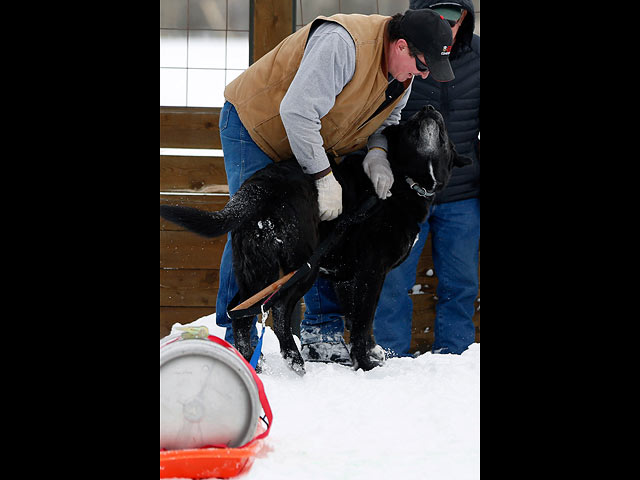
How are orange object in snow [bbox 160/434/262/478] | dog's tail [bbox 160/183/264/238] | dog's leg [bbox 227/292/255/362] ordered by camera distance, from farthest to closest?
dog's leg [bbox 227/292/255/362], dog's tail [bbox 160/183/264/238], orange object in snow [bbox 160/434/262/478]

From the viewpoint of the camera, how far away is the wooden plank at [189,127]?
9.93ft

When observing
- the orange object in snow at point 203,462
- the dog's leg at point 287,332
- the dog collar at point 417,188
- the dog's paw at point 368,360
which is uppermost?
the dog collar at point 417,188

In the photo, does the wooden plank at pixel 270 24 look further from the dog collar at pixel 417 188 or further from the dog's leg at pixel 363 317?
the dog's leg at pixel 363 317

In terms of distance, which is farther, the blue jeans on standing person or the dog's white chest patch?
the blue jeans on standing person

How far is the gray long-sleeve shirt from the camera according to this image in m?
1.50

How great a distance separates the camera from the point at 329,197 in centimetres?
165

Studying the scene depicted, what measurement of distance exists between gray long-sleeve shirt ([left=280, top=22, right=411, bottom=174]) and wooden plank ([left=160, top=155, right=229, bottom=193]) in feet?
4.98

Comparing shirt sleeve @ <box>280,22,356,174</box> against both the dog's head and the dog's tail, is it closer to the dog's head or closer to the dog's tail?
the dog's tail

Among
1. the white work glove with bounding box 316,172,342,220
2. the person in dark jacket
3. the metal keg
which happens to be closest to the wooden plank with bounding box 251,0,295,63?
the person in dark jacket

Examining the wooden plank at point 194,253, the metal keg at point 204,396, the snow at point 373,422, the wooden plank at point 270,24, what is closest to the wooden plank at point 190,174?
the wooden plank at point 194,253

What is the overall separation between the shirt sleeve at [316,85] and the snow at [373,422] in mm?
657
